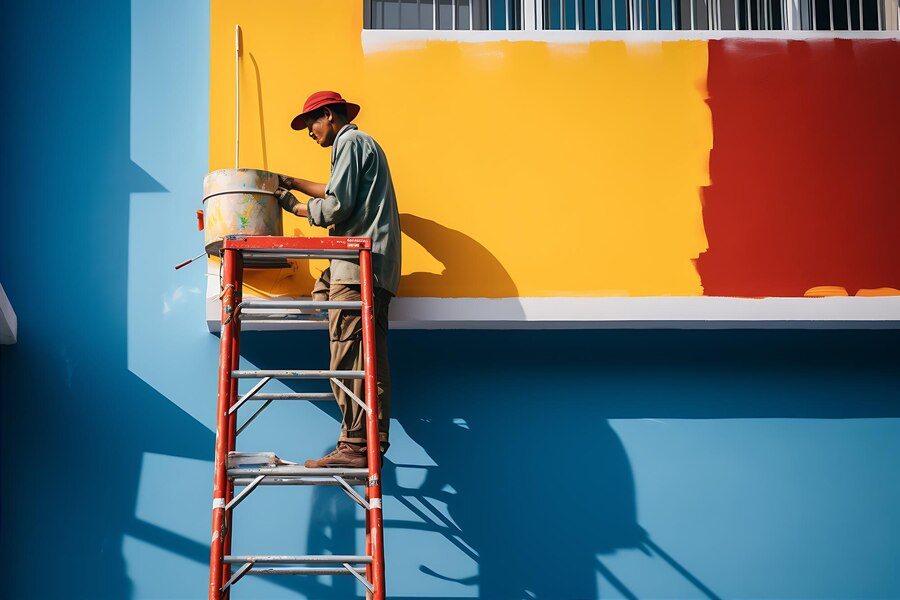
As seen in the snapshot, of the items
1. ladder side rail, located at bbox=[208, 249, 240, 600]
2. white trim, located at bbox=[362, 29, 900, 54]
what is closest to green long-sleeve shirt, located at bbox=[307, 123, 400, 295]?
ladder side rail, located at bbox=[208, 249, 240, 600]

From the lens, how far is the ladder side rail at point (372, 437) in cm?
416

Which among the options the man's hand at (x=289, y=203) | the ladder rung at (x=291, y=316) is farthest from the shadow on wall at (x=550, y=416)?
the man's hand at (x=289, y=203)

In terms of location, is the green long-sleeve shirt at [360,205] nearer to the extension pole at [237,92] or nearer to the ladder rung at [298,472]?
the extension pole at [237,92]

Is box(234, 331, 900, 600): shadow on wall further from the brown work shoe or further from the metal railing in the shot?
the metal railing

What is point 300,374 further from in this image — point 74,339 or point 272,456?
point 74,339

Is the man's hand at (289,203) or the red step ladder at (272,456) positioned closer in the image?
the red step ladder at (272,456)

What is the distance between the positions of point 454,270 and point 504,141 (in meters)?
0.74

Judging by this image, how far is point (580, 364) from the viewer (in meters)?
5.77

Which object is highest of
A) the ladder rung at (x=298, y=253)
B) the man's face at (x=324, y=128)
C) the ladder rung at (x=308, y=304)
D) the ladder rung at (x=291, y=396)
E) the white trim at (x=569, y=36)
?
the white trim at (x=569, y=36)

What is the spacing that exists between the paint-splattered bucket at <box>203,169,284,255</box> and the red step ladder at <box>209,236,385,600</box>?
0.25 meters

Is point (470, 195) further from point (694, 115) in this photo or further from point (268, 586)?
point (268, 586)

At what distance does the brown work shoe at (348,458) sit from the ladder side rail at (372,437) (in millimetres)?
324

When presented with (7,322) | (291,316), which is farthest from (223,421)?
(7,322)

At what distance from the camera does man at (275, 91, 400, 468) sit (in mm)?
4824
